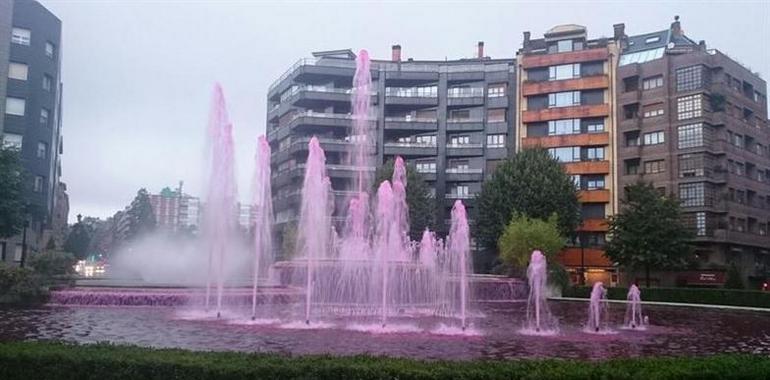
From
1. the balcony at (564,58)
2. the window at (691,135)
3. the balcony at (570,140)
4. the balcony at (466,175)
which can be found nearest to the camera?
the window at (691,135)

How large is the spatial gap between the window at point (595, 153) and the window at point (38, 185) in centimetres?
5449

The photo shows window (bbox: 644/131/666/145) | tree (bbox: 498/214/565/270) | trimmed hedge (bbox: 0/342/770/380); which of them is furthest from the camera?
window (bbox: 644/131/666/145)

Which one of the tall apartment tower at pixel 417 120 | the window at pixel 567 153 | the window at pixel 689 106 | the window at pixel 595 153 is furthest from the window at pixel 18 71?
the window at pixel 689 106

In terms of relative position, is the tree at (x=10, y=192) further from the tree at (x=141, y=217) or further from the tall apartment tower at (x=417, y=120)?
the tree at (x=141, y=217)

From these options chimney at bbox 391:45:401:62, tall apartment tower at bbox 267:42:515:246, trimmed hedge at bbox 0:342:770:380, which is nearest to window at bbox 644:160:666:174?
tall apartment tower at bbox 267:42:515:246

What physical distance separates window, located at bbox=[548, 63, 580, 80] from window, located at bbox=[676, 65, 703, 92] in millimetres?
10825

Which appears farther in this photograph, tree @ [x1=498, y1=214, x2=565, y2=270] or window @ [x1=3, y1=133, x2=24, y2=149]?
window @ [x1=3, y1=133, x2=24, y2=149]

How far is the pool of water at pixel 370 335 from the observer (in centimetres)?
1866

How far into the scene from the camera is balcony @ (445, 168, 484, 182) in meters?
76.8

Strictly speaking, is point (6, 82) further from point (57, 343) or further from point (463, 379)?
point (463, 379)

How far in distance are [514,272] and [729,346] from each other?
32360 millimetres

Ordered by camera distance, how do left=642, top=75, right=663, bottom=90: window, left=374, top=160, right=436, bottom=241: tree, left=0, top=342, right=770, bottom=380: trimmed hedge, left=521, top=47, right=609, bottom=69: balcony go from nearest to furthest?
1. left=0, top=342, right=770, bottom=380: trimmed hedge
2. left=374, top=160, right=436, bottom=241: tree
3. left=642, top=75, right=663, bottom=90: window
4. left=521, top=47, right=609, bottom=69: balcony

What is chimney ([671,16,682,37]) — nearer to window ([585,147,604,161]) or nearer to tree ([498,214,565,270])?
window ([585,147,604,161])

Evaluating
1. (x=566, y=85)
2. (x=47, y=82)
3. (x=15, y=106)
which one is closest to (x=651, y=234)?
(x=566, y=85)
